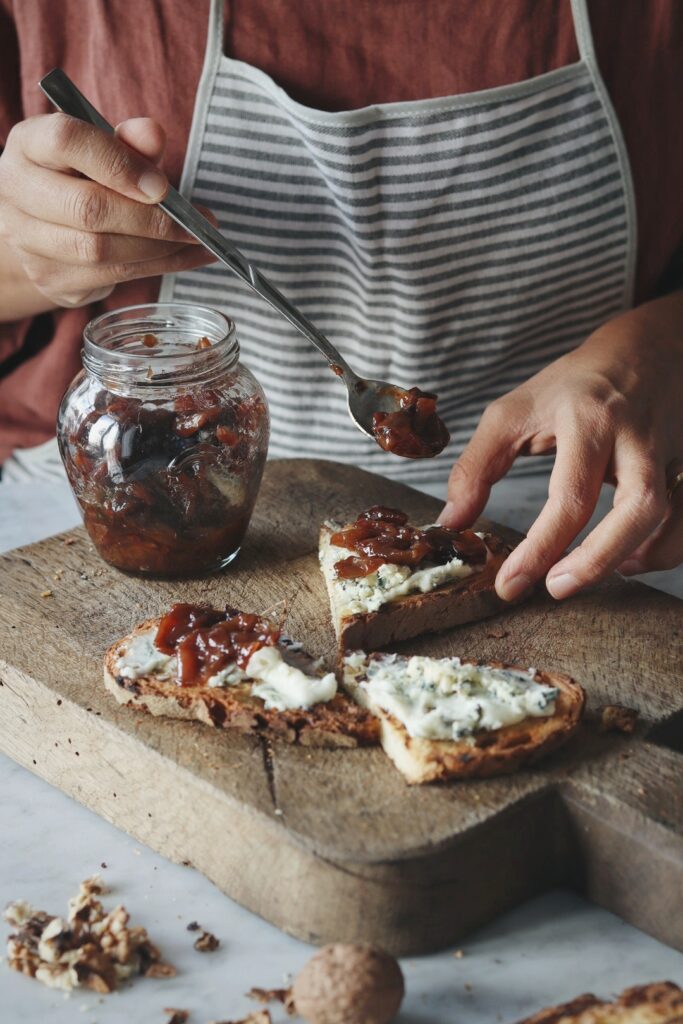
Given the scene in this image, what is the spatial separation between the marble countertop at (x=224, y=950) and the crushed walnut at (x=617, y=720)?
315mm

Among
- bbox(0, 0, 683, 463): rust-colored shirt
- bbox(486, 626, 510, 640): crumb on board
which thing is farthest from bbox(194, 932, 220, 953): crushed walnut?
bbox(0, 0, 683, 463): rust-colored shirt

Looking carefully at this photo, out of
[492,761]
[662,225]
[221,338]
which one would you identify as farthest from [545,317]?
[492,761]

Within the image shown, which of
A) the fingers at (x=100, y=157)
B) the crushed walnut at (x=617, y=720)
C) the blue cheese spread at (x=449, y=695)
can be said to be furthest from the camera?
the fingers at (x=100, y=157)

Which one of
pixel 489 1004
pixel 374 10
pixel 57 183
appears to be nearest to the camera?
pixel 489 1004

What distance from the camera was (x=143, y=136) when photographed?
245cm

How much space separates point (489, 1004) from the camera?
1833 mm

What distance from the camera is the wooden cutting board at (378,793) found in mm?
1911

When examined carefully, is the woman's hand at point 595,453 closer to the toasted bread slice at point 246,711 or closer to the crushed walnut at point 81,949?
the toasted bread slice at point 246,711

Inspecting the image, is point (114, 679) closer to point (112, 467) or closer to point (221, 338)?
point (112, 467)

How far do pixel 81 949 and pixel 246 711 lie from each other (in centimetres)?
50

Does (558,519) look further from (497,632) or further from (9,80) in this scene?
(9,80)

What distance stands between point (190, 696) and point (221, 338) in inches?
36.2

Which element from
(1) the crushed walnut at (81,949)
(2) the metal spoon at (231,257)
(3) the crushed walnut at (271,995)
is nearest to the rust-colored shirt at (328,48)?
(2) the metal spoon at (231,257)

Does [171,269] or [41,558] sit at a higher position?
[171,269]
